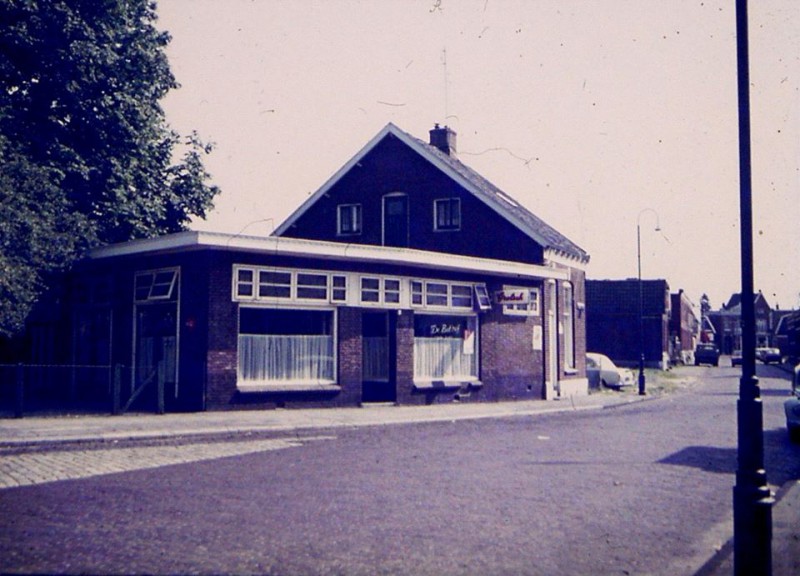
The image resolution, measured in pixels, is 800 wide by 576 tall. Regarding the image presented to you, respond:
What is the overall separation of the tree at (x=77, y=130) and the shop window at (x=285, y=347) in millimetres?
5856

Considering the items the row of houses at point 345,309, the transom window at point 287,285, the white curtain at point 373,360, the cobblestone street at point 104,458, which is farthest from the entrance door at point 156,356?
the white curtain at point 373,360

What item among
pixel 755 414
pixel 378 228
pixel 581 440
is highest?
pixel 378 228

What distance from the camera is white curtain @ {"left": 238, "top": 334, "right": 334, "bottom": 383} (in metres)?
20.0

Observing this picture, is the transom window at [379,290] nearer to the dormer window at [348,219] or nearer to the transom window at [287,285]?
the transom window at [287,285]

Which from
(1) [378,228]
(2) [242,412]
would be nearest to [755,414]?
(2) [242,412]

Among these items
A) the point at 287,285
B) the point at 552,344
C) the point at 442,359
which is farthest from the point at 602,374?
the point at 287,285

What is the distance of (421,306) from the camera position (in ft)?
77.7

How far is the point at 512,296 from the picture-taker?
2556 centimetres

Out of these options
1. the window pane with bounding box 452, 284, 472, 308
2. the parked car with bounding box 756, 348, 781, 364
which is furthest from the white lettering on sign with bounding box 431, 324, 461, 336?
the parked car with bounding box 756, 348, 781, 364

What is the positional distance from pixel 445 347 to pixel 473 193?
763 cm

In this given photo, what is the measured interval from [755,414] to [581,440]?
9.06 m

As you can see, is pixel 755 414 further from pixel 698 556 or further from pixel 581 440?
pixel 581 440

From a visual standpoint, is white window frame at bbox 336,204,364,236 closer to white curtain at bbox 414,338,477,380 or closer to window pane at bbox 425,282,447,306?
window pane at bbox 425,282,447,306

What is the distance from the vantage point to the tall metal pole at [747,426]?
636 centimetres
